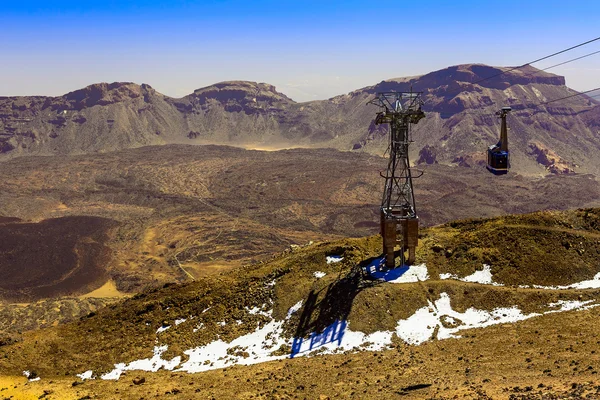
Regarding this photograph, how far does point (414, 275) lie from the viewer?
3469 cm

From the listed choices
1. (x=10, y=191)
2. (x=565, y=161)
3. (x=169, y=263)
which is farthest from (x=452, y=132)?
(x=10, y=191)

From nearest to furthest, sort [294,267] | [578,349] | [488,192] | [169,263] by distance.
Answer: [578,349] < [294,267] < [169,263] < [488,192]

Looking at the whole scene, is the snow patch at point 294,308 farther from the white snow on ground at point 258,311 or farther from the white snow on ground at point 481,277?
the white snow on ground at point 481,277

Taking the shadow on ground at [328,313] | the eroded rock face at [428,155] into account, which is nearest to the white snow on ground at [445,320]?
the shadow on ground at [328,313]

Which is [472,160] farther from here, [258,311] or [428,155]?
[258,311]

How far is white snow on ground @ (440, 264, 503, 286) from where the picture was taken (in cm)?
3350

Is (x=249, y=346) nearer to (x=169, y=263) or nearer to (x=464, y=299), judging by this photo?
(x=464, y=299)

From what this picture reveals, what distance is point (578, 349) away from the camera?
73.7ft

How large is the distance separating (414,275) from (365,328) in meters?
7.12

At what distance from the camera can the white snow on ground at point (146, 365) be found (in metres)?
28.9

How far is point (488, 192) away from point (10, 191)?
14490 centimetres

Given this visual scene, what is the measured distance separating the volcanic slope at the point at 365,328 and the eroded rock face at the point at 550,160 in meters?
145

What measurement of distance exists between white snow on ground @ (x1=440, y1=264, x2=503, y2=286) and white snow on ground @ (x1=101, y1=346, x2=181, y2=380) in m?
20.4

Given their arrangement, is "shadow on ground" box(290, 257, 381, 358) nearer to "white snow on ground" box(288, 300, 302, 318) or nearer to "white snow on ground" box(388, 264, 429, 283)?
"white snow on ground" box(288, 300, 302, 318)
